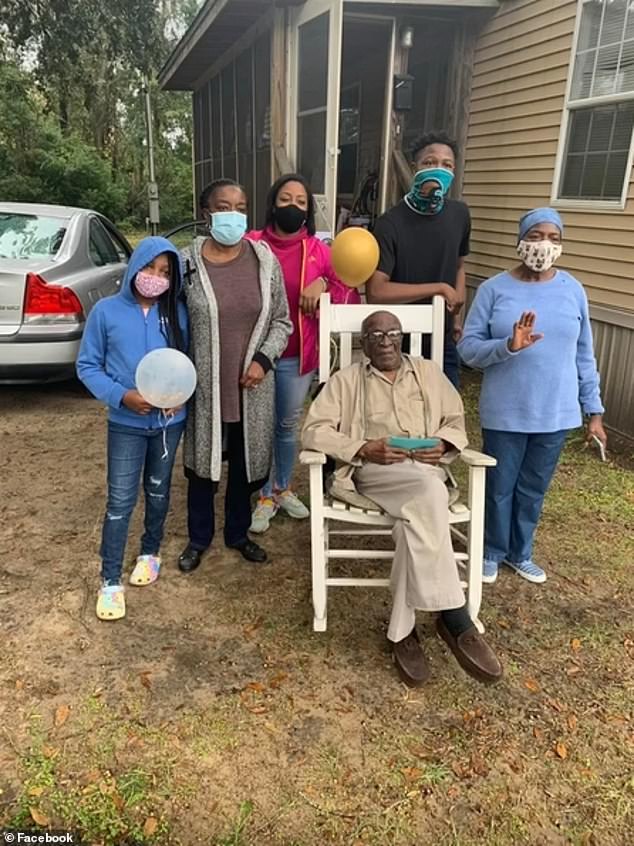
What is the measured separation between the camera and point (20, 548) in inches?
131

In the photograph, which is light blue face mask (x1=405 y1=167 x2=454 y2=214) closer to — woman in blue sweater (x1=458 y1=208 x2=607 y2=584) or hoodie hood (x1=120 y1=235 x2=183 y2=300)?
woman in blue sweater (x1=458 y1=208 x2=607 y2=584)

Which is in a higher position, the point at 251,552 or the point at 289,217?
the point at 289,217

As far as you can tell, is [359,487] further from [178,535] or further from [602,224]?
[602,224]

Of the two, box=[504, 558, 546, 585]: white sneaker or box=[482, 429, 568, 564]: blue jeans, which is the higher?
box=[482, 429, 568, 564]: blue jeans

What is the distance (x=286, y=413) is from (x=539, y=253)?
1.45 metres

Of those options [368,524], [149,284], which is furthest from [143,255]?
[368,524]

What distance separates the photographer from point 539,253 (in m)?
2.68

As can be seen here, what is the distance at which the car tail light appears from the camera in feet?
15.9

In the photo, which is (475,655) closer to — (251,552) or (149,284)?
(251,552)

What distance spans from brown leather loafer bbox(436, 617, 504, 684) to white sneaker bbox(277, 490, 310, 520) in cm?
132

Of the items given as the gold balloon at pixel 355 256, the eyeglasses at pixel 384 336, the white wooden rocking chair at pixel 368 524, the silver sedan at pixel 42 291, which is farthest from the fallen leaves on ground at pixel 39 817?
the silver sedan at pixel 42 291

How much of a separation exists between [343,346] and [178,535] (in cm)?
133

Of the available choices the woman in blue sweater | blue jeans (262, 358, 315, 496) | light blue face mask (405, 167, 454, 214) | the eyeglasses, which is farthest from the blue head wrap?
blue jeans (262, 358, 315, 496)

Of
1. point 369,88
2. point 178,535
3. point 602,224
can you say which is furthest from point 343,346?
point 369,88
